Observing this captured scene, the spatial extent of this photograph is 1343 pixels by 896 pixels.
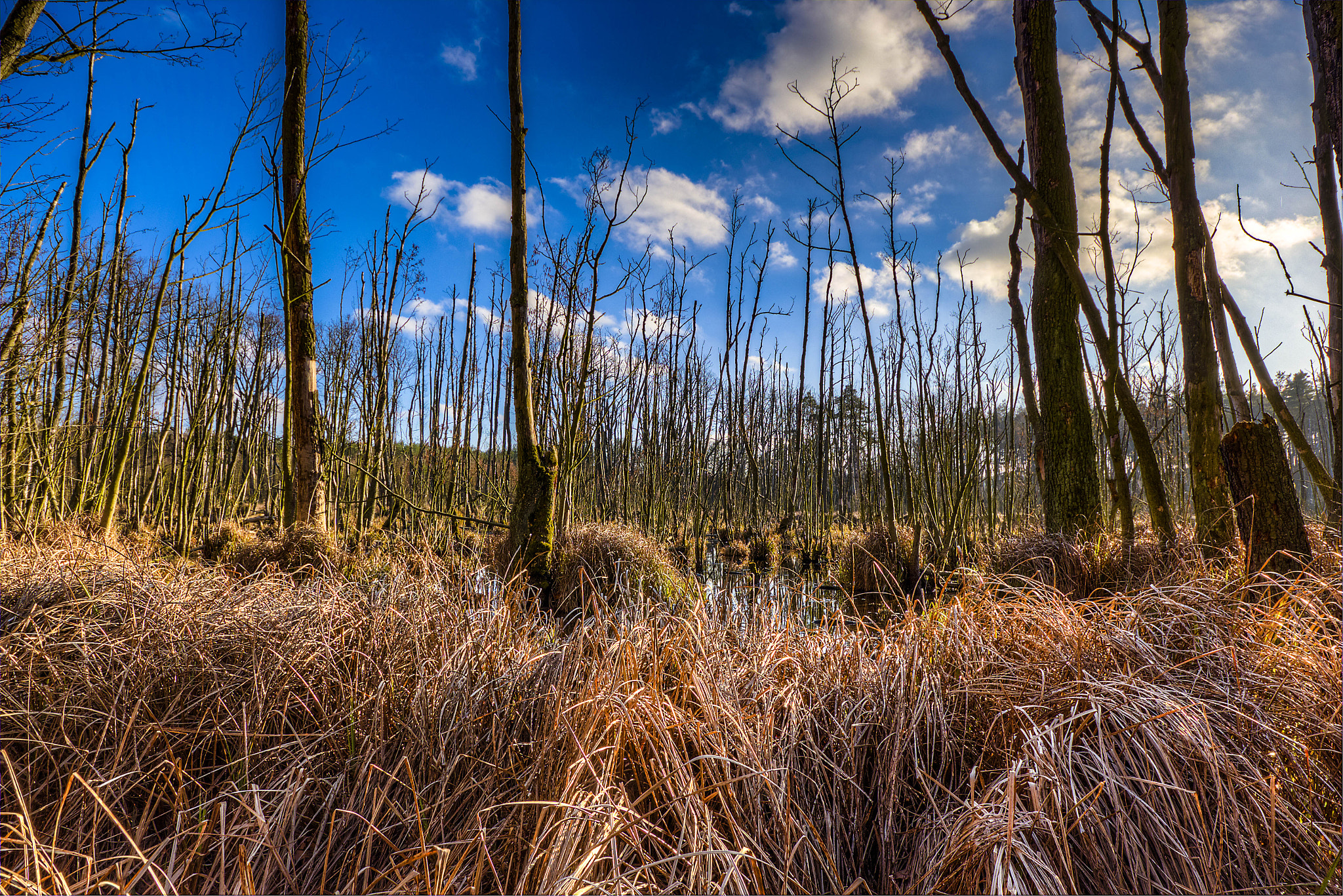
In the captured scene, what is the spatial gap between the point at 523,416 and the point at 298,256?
9.31 ft

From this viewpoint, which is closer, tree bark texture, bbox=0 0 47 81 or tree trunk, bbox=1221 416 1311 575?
tree trunk, bbox=1221 416 1311 575

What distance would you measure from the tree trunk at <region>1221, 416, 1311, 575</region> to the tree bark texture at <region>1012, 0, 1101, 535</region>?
3.86 feet

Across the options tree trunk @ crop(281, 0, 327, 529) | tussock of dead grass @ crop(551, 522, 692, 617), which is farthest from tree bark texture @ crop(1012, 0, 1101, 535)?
tree trunk @ crop(281, 0, 327, 529)

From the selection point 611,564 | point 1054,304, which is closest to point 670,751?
point 611,564

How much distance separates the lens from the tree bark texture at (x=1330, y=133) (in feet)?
9.33

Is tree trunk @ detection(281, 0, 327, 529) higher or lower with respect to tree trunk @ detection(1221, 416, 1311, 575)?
higher

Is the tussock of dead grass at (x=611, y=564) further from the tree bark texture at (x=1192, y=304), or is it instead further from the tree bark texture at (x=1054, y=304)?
the tree bark texture at (x=1192, y=304)

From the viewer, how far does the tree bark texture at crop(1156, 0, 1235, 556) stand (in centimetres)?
298

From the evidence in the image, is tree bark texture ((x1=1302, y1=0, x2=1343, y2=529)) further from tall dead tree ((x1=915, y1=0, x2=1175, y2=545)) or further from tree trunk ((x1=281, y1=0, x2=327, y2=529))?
tree trunk ((x1=281, y1=0, x2=327, y2=529))

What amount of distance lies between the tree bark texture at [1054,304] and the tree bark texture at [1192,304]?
56 cm

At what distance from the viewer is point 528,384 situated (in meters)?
3.88

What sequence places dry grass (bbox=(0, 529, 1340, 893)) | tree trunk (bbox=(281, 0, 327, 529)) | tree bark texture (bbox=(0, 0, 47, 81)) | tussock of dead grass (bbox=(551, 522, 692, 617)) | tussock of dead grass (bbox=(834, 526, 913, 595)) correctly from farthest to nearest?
tussock of dead grass (bbox=(834, 526, 913, 595))
tussock of dead grass (bbox=(551, 522, 692, 617))
tree trunk (bbox=(281, 0, 327, 529))
tree bark texture (bbox=(0, 0, 47, 81))
dry grass (bbox=(0, 529, 1340, 893))

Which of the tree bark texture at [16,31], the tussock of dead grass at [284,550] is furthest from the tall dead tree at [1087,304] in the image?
the tussock of dead grass at [284,550]

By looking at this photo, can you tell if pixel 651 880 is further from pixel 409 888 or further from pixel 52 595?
pixel 52 595
